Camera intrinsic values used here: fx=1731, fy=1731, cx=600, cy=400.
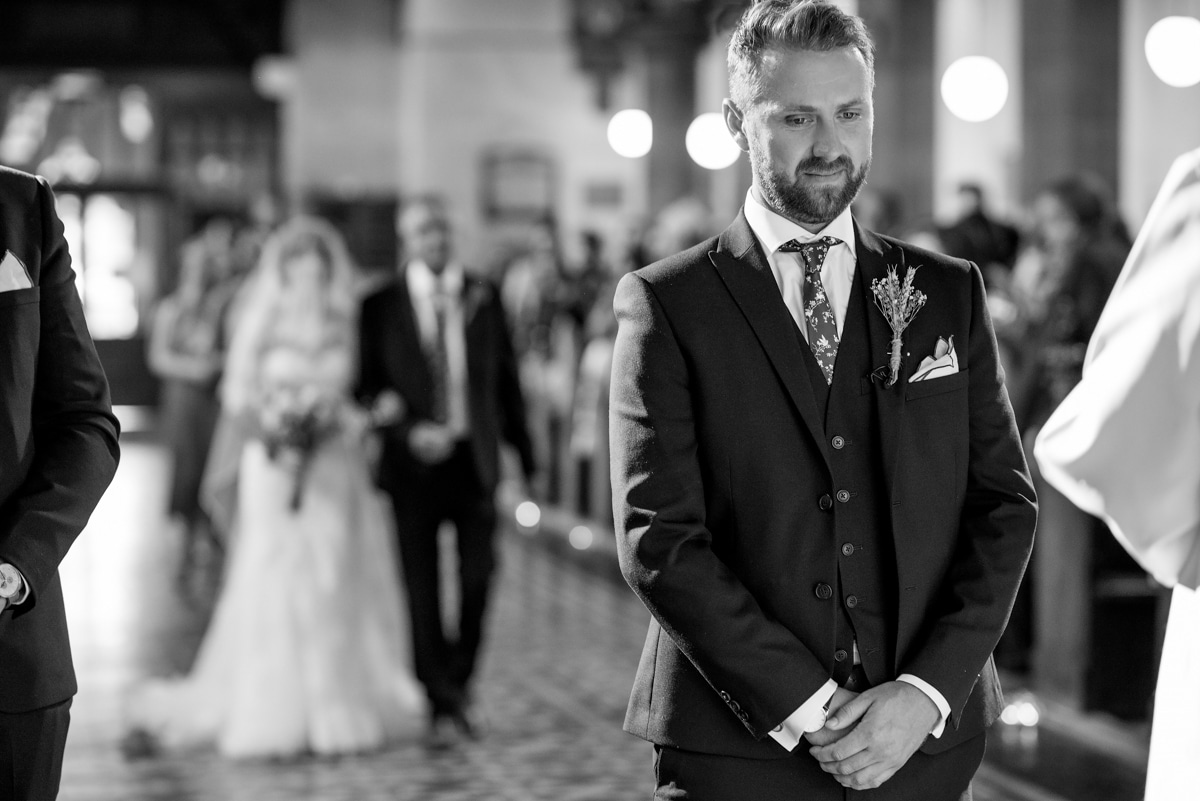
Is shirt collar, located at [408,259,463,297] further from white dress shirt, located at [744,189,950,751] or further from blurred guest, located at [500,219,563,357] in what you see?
blurred guest, located at [500,219,563,357]

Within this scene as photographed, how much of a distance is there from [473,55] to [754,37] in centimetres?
1966

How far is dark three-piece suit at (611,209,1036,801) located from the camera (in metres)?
2.46

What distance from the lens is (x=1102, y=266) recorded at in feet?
22.3

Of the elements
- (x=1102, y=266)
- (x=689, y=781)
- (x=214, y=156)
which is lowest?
(x=689, y=781)

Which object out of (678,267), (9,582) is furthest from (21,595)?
(678,267)

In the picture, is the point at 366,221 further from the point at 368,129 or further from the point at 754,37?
the point at 754,37

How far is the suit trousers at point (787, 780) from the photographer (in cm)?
246

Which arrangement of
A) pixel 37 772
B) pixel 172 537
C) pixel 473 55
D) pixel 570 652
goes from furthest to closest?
pixel 473 55 < pixel 172 537 < pixel 570 652 < pixel 37 772

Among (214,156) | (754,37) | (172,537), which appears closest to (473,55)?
(214,156)

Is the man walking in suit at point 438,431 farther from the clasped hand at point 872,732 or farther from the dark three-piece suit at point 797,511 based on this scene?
the clasped hand at point 872,732

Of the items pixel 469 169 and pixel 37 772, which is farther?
pixel 469 169

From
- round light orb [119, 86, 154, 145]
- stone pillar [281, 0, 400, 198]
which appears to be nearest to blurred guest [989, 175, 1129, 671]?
stone pillar [281, 0, 400, 198]

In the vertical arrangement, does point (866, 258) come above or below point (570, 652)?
above

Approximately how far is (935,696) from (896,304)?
0.57 meters
